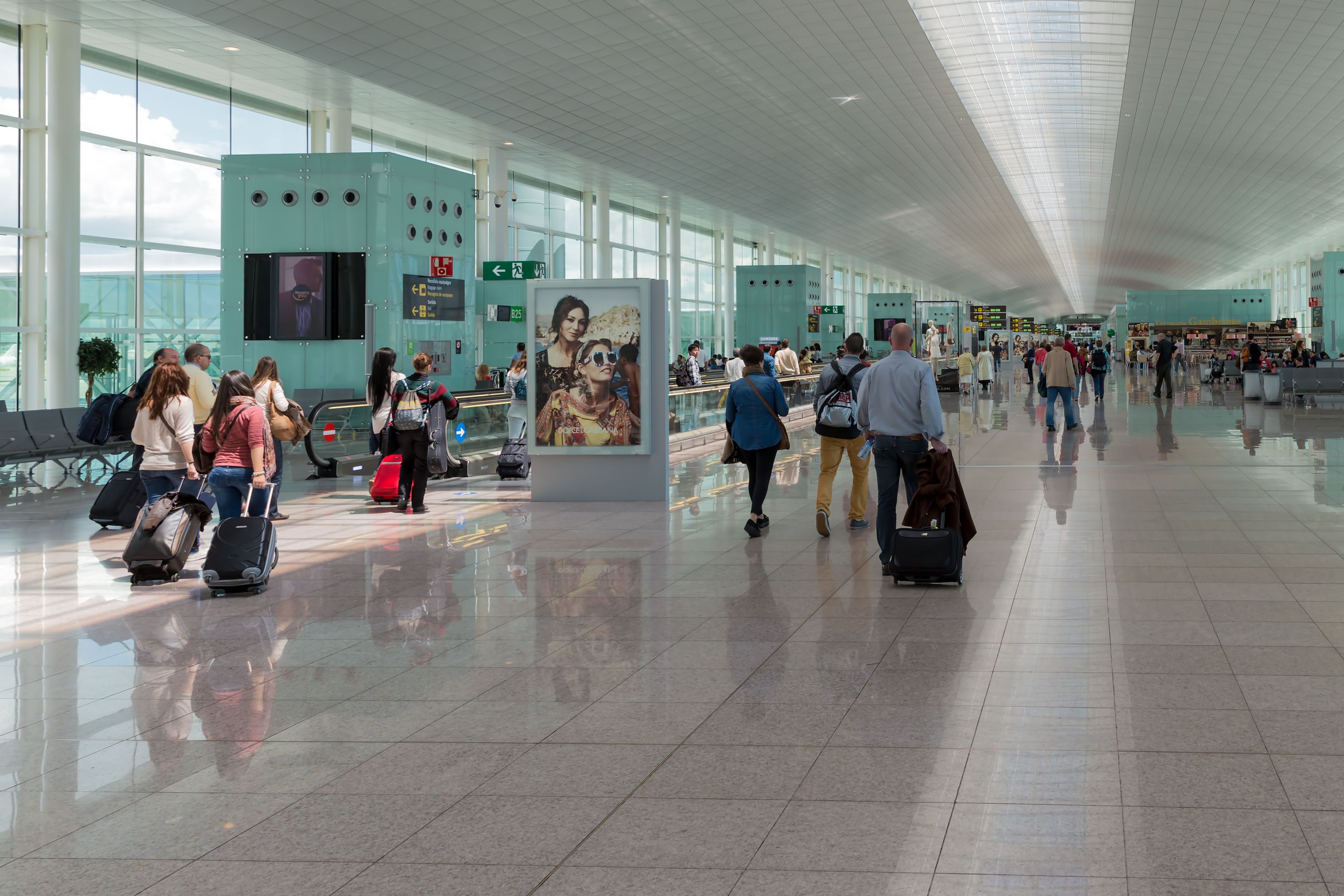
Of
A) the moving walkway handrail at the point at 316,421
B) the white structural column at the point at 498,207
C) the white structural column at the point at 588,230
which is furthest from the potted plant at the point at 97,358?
the white structural column at the point at 588,230

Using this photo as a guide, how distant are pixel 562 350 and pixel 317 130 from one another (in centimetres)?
1911

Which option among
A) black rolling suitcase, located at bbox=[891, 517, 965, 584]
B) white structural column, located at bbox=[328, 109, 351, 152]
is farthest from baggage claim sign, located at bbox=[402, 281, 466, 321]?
black rolling suitcase, located at bbox=[891, 517, 965, 584]

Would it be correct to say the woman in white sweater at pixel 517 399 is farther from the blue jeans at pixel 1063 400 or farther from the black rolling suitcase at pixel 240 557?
the blue jeans at pixel 1063 400

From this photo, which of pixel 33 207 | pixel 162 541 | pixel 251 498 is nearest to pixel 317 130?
pixel 33 207

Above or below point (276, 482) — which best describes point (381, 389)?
above

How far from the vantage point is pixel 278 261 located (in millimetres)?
19234

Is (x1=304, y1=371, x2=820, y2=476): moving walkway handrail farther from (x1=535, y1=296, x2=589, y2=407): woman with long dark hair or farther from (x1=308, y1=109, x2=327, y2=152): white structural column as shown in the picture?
(x1=308, y1=109, x2=327, y2=152): white structural column

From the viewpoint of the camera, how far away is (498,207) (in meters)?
34.1

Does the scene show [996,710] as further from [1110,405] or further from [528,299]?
[1110,405]

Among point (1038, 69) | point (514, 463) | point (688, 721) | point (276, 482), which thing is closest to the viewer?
point (688, 721)

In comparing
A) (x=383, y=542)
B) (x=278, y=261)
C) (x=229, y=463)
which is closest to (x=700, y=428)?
(x=278, y=261)

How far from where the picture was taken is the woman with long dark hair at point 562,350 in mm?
12117

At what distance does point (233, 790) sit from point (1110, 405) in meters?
29.7

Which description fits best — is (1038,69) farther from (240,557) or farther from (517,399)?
(240,557)
